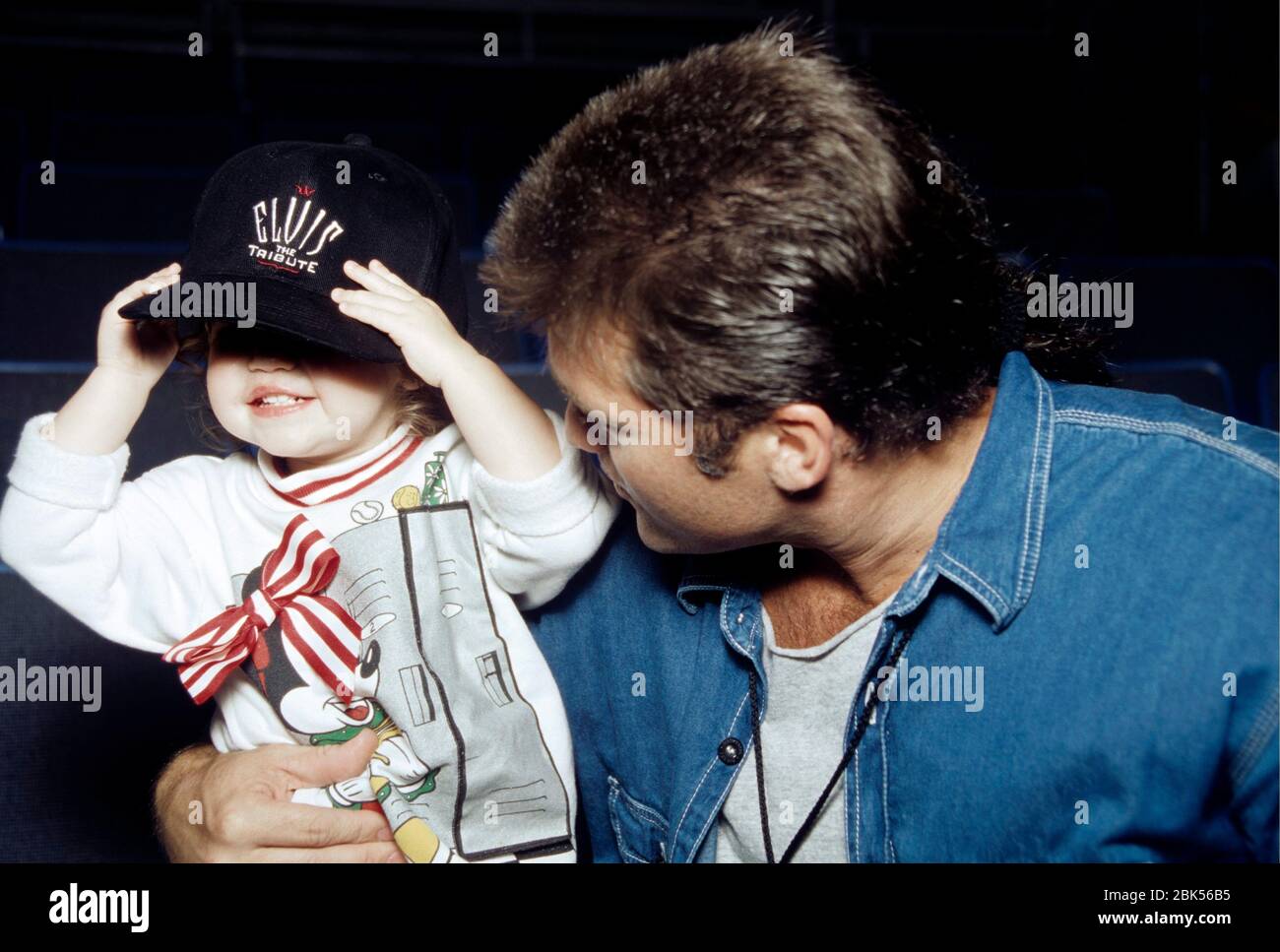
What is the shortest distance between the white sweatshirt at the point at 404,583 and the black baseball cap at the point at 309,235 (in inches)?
4.2

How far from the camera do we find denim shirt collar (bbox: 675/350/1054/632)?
708 mm

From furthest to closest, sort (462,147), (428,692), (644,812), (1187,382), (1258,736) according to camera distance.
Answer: (462,147) < (1187,382) < (644,812) < (428,692) < (1258,736)

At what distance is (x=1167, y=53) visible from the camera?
2.17 meters

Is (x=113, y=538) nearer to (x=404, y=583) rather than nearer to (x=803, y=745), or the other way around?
(x=404, y=583)

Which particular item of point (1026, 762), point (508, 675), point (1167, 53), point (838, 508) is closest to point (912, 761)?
point (1026, 762)

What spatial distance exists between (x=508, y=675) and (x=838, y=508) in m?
0.27

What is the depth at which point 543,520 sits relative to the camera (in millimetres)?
726

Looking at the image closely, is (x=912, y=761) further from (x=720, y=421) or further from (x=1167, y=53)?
(x=1167, y=53)

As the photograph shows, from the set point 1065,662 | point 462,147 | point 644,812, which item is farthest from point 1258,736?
point 462,147

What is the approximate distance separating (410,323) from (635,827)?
0.47 m

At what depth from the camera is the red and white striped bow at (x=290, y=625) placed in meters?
0.74

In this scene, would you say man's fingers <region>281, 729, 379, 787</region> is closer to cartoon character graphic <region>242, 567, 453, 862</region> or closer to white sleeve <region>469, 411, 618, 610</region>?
cartoon character graphic <region>242, 567, 453, 862</region>

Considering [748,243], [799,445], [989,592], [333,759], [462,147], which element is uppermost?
[462,147]
